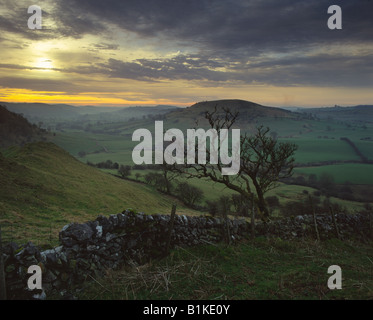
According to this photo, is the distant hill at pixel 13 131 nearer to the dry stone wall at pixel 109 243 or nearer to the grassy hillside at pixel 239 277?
the dry stone wall at pixel 109 243

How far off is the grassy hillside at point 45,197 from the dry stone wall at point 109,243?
2.74 meters

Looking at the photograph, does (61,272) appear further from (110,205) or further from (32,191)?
(110,205)

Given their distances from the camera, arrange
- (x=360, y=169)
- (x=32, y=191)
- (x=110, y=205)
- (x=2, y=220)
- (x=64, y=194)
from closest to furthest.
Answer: (x=2, y=220), (x=32, y=191), (x=64, y=194), (x=110, y=205), (x=360, y=169)

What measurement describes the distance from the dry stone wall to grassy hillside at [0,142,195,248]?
2.74m

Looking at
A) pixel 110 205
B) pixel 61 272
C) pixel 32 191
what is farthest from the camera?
pixel 110 205

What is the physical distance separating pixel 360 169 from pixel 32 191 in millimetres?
87450

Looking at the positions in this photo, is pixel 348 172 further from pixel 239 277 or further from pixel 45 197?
pixel 45 197

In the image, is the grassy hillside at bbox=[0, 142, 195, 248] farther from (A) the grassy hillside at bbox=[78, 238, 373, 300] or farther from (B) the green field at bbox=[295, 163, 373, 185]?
(B) the green field at bbox=[295, 163, 373, 185]

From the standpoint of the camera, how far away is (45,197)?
18.9 metres

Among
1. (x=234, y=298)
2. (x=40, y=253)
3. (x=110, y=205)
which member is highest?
(x=40, y=253)

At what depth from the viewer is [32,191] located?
61.8ft

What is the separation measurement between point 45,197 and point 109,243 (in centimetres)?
1404

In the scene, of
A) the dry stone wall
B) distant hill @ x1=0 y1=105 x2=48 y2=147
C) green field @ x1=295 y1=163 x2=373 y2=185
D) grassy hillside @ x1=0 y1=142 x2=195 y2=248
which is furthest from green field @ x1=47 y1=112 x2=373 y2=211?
distant hill @ x1=0 y1=105 x2=48 y2=147
